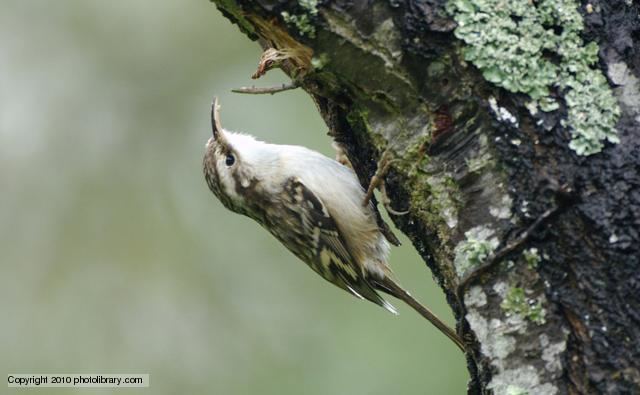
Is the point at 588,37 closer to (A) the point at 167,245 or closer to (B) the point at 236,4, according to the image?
(B) the point at 236,4

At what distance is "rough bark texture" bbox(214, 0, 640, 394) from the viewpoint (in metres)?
1.79

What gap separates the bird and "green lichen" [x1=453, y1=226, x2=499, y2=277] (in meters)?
1.06

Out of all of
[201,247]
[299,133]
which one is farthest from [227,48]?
[201,247]

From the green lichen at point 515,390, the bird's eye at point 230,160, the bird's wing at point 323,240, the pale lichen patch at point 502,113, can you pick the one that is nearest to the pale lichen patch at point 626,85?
the pale lichen patch at point 502,113

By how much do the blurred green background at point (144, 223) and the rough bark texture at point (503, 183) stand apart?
2044 mm

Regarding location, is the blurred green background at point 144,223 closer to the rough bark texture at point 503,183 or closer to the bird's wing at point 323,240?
the bird's wing at point 323,240

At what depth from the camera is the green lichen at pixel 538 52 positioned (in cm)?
189

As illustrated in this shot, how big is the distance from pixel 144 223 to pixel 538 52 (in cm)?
327

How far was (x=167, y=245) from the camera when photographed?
4777 millimetres

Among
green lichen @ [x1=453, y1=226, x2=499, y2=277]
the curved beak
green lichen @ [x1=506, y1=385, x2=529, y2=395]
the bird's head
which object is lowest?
green lichen @ [x1=506, y1=385, x2=529, y2=395]

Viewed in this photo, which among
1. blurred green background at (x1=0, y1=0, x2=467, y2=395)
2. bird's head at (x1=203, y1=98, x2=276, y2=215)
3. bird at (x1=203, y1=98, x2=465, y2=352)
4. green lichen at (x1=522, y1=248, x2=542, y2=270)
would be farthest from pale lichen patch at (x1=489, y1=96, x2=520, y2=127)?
blurred green background at (x1=0, y1=0, x2=467, y2=395)

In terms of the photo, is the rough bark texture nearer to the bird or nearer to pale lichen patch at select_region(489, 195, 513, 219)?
pale lichen patch at select_region(489, 195, 513, 219)

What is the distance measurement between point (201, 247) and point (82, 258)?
66 cm

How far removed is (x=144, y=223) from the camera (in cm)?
481
